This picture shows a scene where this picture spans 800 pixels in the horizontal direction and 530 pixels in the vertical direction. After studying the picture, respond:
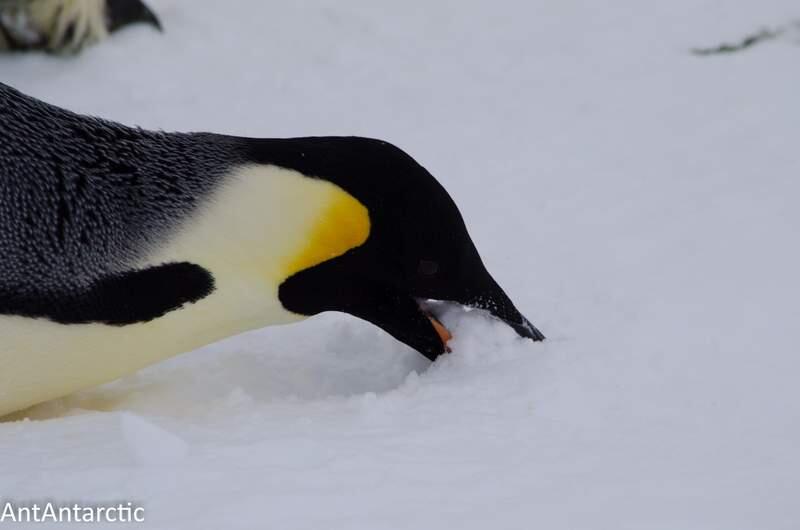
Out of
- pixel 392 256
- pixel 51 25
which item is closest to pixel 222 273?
pixel 392 256

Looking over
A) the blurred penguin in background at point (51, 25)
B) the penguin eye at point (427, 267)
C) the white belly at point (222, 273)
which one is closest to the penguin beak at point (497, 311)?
the penguin eye at point (427, 267)

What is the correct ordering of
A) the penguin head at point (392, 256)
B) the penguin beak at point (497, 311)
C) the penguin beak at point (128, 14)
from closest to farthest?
the penguin head at point (392, 256), the penguin beak at point (497, 311), the penguin beak at point (128, 14)

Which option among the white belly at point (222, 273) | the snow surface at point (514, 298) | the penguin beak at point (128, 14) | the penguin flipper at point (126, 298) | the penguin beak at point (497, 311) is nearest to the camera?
the snow surface at point (514, 298)

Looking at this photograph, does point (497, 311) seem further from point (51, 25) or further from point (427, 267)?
point (51, 25)

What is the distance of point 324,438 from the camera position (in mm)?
2227

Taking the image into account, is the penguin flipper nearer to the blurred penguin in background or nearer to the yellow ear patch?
the yellow ear patch

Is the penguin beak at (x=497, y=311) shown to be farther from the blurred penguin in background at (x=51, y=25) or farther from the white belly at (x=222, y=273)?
the blurred penguin in background at (x=51, y=25)

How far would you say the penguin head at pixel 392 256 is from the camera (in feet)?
9.30

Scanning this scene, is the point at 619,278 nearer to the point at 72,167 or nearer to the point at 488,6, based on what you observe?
the point at 72,167

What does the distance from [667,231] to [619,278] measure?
38 centimetres

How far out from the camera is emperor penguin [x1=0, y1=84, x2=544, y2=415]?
8.71ft

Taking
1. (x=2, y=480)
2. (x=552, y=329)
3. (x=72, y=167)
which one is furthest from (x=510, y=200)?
(x=2, y=480)

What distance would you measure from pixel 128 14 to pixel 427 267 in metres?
2.94

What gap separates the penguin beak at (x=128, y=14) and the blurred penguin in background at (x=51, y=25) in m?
0.08
